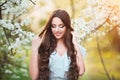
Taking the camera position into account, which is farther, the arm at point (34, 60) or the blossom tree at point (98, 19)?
the blossom tree at point (98, 19)

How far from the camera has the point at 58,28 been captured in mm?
3945

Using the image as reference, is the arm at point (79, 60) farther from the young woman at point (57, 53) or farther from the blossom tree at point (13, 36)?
the blossom tree at point (13, 36)

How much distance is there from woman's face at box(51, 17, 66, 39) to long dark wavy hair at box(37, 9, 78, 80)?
28 millimetres

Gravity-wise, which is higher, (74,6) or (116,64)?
(74,6)

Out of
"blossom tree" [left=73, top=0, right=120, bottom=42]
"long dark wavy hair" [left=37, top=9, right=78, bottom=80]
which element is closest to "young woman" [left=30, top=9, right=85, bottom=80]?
"long dark wavy hair" [left=37, top=9, right=78, bottom=80]

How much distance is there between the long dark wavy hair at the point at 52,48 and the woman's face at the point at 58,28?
3 cm

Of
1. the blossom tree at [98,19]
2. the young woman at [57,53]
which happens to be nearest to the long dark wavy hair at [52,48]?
the young woman at [57,53]

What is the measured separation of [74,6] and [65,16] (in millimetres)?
226

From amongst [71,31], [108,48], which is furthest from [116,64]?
[71,31]

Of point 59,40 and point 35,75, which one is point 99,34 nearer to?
point 59,40

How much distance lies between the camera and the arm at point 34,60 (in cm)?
396

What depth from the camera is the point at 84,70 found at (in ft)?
13.4

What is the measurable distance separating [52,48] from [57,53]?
0.06 metres

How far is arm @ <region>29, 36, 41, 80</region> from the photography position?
3.96 meters
